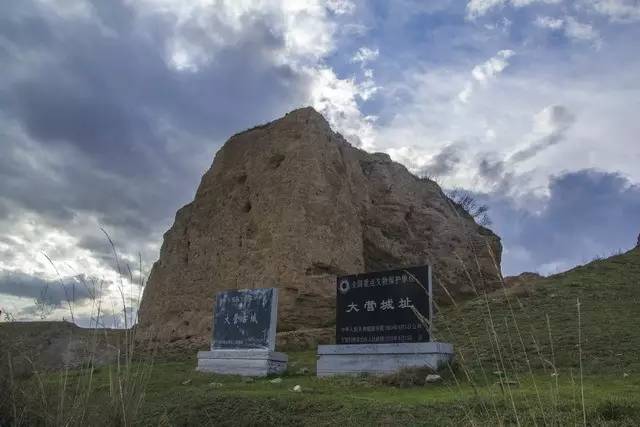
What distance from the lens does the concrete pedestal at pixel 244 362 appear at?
10734mm

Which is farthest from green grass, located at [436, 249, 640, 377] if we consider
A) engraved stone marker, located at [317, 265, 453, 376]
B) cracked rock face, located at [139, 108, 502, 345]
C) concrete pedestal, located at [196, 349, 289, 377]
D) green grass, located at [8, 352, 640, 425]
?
concrete pedestal, located at [196, 349, 289, 377]

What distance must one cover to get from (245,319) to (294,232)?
3.42 meters

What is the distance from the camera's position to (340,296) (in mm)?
10742

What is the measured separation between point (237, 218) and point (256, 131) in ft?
10.2

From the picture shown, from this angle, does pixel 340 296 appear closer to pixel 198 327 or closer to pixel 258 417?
pixel 258 417

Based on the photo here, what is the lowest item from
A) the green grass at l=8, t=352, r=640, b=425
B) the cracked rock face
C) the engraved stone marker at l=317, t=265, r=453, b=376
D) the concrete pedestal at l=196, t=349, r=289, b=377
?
the green grass at l=8, t=352, r=640, b=425

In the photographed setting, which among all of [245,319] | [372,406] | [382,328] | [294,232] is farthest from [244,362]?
[372,406]

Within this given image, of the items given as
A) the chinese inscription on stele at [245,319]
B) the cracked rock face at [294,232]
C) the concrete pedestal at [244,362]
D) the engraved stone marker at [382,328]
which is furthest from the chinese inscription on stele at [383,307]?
the cracked rock face at [294,232]

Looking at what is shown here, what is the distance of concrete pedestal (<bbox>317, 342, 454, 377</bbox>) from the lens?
884 centimetres

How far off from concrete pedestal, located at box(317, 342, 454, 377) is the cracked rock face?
4.30 m

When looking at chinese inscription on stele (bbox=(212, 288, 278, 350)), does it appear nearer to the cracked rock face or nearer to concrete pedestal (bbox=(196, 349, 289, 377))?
concrete pedestal (bbox=(196, 349, 289, 377))

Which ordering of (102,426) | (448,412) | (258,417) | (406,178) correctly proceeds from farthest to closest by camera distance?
(406,178) → (258,417) → (448,412) → (102,426)

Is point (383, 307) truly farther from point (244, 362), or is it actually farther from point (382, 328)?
point (244, 362)

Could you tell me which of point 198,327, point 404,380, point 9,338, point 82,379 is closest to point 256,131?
point 198,327
